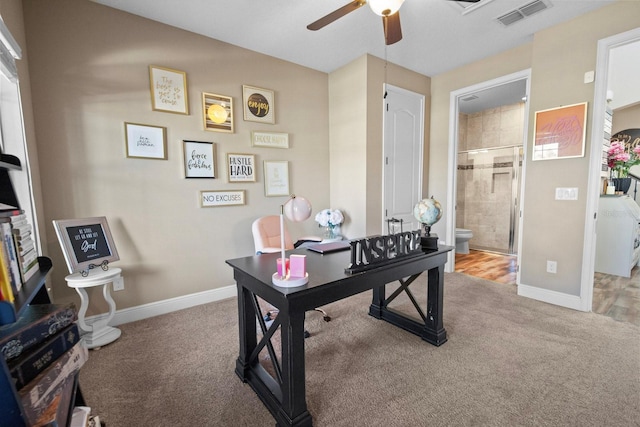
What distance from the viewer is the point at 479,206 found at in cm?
540

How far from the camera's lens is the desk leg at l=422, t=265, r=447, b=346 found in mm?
2119

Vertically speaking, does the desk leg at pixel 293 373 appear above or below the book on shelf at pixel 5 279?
below

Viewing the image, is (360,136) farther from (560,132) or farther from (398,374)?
(398,374)

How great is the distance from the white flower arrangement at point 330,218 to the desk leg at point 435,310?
1453mm

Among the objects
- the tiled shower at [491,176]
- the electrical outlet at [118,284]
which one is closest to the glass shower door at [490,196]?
the tiled shower at [491,176]

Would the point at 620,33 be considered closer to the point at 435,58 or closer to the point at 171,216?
the point at 435,58

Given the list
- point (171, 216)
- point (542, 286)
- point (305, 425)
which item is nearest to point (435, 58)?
point (542, 286)

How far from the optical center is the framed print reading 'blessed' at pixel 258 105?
310 centimetres

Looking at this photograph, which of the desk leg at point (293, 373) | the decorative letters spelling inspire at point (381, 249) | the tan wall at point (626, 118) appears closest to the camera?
the desk leg at point (293, 373)

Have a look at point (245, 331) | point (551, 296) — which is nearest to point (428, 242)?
point (245, 331)

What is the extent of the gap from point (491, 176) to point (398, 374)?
467 cm

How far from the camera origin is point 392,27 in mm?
2023

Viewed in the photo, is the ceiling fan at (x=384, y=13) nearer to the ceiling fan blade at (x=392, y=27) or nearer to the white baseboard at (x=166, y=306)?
the ceiling fan blade at (x=392, y=27)

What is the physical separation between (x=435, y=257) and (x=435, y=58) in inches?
104
